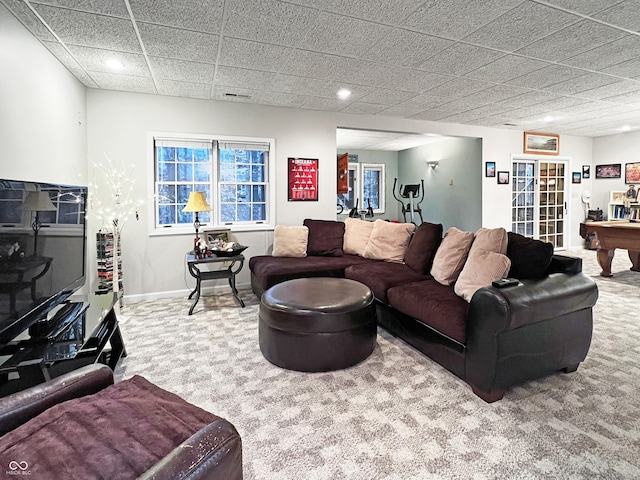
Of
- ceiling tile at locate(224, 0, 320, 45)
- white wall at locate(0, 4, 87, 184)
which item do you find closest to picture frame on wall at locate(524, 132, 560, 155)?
ceiling tile at locate(224, 0, 320, 45)

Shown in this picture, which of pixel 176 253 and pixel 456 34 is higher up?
pixel 456 34

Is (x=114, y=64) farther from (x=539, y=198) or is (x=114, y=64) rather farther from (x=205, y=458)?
(x=539, y=198)

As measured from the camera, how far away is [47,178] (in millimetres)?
3109

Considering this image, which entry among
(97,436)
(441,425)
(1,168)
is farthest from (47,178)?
(441,425)

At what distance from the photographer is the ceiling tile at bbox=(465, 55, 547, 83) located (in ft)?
11.2

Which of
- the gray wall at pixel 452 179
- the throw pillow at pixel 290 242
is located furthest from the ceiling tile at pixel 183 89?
the gray wall at pixel 452 179

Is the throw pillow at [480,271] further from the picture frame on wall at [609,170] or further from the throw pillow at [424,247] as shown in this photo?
the picture frame on wall at [609,170]

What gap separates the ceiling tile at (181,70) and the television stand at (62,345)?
2.22 m

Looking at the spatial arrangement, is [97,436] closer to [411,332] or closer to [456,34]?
[411,332]

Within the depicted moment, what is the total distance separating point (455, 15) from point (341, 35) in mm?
852

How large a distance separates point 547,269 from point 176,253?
13.3 feet

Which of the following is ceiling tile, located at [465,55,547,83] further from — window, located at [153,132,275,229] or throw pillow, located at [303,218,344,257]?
window, located at [153,132,275,229]

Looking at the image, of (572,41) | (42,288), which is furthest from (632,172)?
(42,288)

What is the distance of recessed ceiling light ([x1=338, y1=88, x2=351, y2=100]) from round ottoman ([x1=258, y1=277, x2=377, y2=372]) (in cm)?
273
